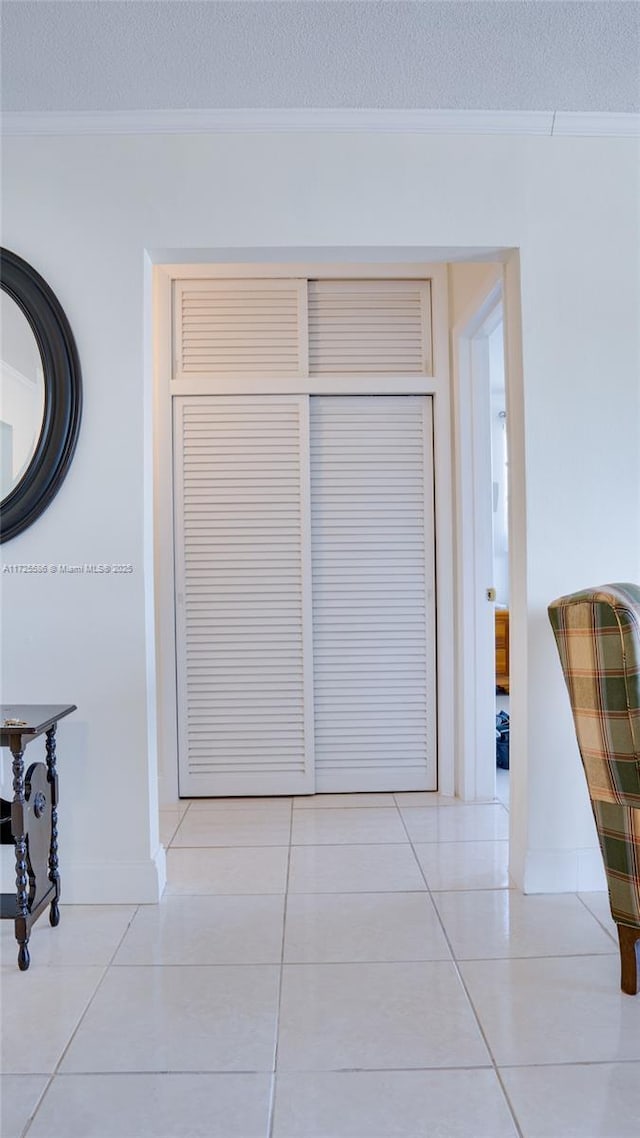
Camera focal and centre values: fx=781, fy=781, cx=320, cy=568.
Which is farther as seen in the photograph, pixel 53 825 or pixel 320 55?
pixel 53 825

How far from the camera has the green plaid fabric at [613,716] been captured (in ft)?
5.74

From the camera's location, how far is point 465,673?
3.40 meters

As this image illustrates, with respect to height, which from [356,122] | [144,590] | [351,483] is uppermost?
[356,122]

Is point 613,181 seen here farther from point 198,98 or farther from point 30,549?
point 30,549

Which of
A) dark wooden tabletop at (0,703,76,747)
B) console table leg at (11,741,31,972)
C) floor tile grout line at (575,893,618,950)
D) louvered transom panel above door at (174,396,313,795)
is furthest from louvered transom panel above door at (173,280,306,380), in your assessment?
floor tile grout line at (575,893,618,950)

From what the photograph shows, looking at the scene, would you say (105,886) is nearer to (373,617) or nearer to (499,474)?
(373,617)

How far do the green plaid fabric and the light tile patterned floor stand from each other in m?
0.32

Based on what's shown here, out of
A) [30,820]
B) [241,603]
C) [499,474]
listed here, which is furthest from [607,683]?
[499,474]

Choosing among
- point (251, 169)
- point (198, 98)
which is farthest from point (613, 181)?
point (198, 98)

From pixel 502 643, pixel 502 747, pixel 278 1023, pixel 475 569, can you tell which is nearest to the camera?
pixel 278 1023

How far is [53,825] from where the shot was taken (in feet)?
7.56

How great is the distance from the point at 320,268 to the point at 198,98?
1165 mm

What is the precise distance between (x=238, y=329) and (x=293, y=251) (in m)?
1.04

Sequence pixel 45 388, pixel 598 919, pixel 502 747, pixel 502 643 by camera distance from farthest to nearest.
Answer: pixel 502 643, pixel 502 747, pixel 45 388, pixel 598 919
